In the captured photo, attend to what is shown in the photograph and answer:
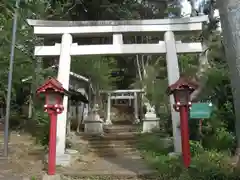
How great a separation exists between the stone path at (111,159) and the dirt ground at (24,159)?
2.86ft

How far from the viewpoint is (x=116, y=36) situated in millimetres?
8625

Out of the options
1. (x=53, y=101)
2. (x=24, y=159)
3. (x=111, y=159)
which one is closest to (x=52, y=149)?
(x=53, y=101)

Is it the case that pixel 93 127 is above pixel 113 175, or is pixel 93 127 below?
above

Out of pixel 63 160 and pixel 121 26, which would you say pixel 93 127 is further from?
pixel 121 26

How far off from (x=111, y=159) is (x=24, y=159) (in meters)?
2.68

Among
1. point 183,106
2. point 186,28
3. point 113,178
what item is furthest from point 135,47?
point 113,178

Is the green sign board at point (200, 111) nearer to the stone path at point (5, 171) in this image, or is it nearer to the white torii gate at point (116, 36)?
the white torii gate at point (116, 36)

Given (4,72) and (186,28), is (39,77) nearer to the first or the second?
(4,72)

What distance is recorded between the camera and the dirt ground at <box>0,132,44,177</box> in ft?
23.7

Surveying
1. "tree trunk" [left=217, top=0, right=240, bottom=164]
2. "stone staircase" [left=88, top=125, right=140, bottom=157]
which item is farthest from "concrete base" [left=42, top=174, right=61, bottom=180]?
"tree trunk" [left=217, top=0, right=240, bottom=164]

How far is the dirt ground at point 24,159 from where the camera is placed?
23.7 feet

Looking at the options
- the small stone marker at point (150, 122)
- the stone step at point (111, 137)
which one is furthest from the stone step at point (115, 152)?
the small stone marker at point (150, 122)

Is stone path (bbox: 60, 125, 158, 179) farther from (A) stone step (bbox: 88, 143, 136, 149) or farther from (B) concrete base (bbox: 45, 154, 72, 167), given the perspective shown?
(B) concrete base (bbox: 45, 154, 72, 167)

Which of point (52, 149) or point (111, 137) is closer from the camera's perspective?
point (52, 149)
